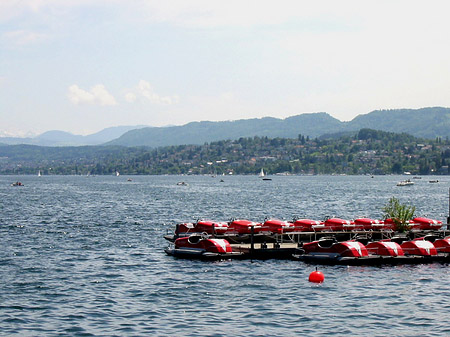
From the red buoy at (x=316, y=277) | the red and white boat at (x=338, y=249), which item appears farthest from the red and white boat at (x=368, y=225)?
the red buoy at (x=316, y=277)

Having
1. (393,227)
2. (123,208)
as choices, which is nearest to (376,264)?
(393,227)

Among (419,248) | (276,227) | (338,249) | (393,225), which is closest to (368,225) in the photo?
(393,225)

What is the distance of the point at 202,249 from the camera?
54.5m

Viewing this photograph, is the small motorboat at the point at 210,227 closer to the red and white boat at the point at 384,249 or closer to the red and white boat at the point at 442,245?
the red and white boat at the point at 384,249

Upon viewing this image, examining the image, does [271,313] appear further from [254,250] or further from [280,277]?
[254,250]

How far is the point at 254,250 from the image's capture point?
54.3m

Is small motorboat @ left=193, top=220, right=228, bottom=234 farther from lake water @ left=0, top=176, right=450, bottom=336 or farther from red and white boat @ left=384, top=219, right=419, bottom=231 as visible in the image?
red and white boat @ left=384, top=219, right=419, bottom=231

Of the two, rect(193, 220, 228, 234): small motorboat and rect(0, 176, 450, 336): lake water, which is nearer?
rect(0, 176, 450, 336): lake water

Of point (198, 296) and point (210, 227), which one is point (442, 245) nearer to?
point (210, 227)

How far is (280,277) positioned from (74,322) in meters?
17.3

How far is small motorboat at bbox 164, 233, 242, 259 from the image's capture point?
53500 millimetres

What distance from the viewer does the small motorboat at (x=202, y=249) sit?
53500 mm

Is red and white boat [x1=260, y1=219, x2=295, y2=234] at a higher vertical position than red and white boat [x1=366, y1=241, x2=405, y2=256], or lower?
higher

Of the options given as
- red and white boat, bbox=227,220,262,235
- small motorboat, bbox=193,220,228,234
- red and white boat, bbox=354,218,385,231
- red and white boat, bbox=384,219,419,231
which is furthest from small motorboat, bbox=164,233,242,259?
red and white boat, bbox=384,219,419,231
